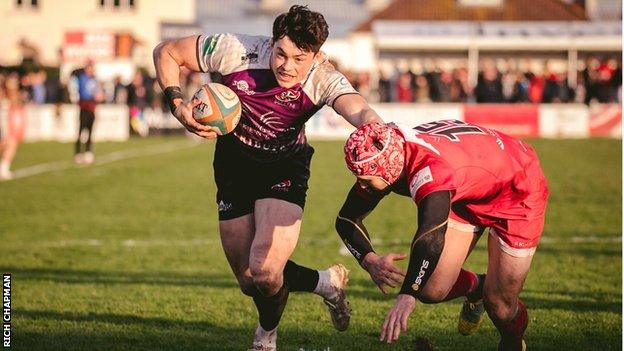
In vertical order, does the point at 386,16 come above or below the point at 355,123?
below

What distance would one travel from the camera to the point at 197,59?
6.70 meters

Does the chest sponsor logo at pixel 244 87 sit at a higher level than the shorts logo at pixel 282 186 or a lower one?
higher

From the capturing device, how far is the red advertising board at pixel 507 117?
31.7 m

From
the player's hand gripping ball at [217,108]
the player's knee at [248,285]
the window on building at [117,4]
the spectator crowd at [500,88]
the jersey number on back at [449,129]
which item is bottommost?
the window on building at [117,4]

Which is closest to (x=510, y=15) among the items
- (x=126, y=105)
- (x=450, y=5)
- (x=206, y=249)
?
(x=450, y=5)

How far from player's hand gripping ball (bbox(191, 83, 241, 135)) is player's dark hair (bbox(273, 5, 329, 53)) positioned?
19.4 inches

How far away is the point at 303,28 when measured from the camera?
20.3 feet

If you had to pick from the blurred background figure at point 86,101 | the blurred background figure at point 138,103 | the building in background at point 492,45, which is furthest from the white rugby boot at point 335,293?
the building in background at point 492,45

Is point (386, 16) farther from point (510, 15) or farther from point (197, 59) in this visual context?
point (197, 59)

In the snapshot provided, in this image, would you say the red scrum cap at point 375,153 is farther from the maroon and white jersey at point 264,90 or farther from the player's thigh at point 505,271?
the player's thigh at point 505,271

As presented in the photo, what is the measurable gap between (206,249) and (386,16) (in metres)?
46.8

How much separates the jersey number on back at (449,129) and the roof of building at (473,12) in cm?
5110

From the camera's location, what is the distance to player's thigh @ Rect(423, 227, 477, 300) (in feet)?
20.6

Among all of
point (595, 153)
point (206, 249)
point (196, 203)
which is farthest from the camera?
point (595, 153)
